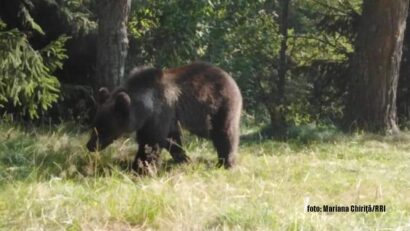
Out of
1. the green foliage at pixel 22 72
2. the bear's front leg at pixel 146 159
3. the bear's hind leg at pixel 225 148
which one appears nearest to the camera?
the bear's front leg at pixel 146 159

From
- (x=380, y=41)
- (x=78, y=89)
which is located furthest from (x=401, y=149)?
(x=78, y=89)

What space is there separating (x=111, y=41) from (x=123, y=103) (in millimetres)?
2530

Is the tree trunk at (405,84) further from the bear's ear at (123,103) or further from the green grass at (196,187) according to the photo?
the bear's ear at (123,103)

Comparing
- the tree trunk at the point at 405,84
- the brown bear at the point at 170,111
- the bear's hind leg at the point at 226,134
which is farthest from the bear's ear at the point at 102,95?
the tree trunk at the point at 405,84

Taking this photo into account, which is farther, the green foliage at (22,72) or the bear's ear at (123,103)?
the green foliage at (22,72)

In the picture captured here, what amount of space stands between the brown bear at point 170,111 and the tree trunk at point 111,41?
5.79 ft

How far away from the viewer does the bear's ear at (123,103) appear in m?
7.86

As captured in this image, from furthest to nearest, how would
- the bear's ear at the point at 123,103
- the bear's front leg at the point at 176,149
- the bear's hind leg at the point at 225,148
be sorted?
the bear's hind leg at the point at 225,148 < the bear's front leg at the point at 176,149 < the bear's ear at the point at 123,103

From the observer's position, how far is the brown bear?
802 centimetres

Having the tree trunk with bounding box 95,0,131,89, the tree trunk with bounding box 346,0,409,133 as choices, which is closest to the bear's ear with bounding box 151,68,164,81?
the tree trunk with bounding box 95,0,131,89

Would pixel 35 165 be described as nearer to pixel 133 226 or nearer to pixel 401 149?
pixel 133 226

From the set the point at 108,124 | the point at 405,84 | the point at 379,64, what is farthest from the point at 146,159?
the point at 405,84

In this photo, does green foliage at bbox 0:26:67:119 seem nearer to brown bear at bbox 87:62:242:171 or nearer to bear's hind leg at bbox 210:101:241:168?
brown bear at bbox 87:62:242:171

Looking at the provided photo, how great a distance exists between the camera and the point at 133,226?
18.5ft
